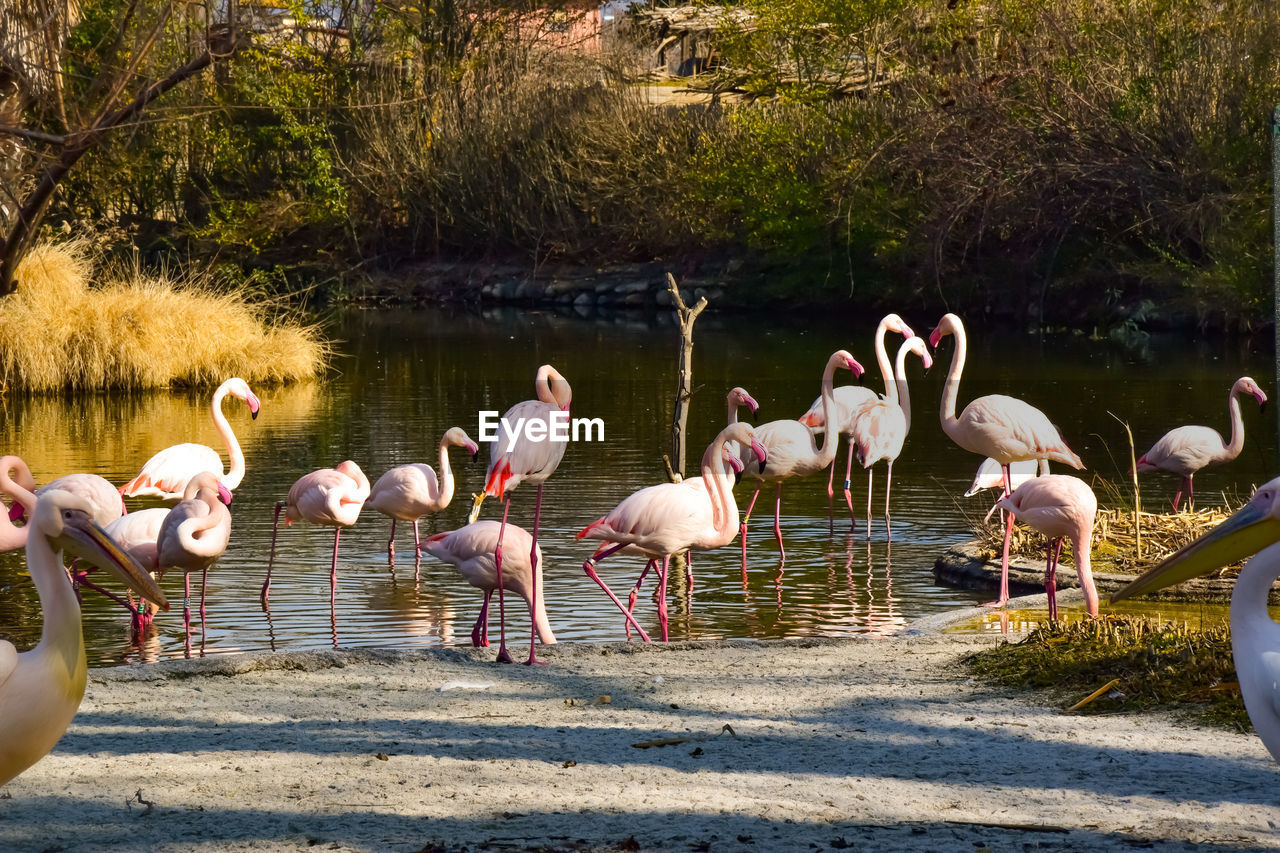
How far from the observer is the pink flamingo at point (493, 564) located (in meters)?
6.36

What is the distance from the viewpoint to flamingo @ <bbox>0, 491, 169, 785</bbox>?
3.23m

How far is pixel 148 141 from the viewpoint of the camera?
33500 mm

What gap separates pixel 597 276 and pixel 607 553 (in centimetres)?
2820

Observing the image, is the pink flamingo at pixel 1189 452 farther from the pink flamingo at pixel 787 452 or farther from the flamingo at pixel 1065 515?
the flamingo at pixel 1065 515

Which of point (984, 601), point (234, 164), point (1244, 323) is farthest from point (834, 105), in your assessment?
point (984, 601)

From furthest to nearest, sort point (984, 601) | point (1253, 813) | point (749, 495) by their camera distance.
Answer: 1. point (749, 495)
2. point (984, 601)
3. point (1253, 813)

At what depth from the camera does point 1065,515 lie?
6.60 metres

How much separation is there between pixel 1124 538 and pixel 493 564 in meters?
3.80

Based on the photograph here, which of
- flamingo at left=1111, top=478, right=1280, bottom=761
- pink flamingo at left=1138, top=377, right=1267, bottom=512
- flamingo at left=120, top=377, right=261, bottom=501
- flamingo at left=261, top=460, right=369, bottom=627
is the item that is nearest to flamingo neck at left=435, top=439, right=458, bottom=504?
flamingo at left=261, top=460, right=369, bottom=627

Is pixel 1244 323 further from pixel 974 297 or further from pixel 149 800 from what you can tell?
pixel 149 800

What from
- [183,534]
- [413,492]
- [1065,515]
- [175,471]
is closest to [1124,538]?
[1065,515]

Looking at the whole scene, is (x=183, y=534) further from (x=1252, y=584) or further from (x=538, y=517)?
(x=1252, y=584)

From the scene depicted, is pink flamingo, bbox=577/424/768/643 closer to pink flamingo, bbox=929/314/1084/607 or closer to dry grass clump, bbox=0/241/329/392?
pink flamingo, bbox=929/314/1084/607

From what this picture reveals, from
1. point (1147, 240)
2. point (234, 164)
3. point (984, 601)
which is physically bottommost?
point (984, 601)
